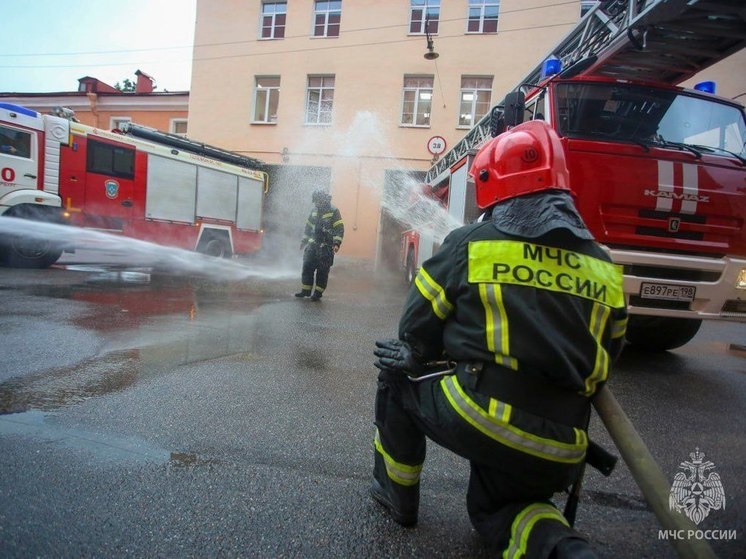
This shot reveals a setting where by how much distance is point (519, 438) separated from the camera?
1.37 metres

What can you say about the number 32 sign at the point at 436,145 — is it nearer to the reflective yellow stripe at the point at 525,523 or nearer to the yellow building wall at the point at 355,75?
the yellow building wall at the point at 355,75

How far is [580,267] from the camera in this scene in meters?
1.46

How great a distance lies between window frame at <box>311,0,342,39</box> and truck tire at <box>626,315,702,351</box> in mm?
15627

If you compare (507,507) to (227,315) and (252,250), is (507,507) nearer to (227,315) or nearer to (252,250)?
(227,315)

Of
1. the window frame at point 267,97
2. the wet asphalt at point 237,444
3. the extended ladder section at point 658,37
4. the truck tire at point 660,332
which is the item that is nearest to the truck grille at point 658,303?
the wet asphalt at point 237,444

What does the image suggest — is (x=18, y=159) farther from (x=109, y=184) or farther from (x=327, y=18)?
(x=327, y=18)

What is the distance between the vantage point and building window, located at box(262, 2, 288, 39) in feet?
57.2

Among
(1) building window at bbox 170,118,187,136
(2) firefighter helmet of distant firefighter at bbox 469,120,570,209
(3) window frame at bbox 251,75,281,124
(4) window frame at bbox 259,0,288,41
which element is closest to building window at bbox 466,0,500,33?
(4) window frame at bbox 259,0,288,41

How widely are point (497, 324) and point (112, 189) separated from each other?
34.1 ft

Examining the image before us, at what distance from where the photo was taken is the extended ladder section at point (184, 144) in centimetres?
1075

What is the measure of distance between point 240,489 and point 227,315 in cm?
398

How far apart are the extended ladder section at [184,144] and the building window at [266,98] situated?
411 cm

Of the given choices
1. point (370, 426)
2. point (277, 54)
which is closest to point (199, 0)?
point (277, 54)

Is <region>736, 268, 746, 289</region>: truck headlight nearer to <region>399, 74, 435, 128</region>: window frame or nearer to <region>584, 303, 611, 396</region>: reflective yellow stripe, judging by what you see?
<region>584, 303, 611, 396</region>: reflective yellow stripe
